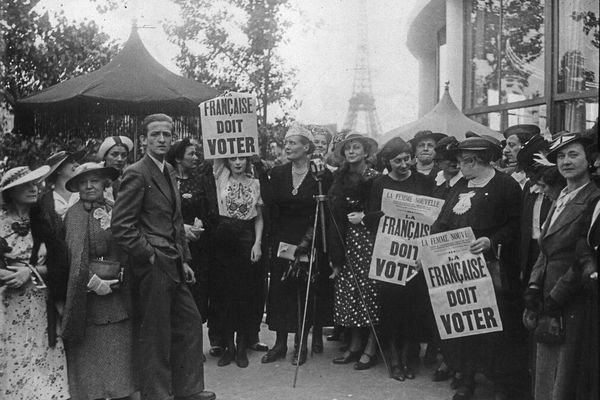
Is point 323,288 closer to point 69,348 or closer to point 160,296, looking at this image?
point 160,296

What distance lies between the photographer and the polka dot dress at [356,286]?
19.4 feet

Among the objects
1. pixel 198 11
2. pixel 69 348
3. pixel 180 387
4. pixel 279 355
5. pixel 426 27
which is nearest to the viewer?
pixel 69 348

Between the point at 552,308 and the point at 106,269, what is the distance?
293 cm

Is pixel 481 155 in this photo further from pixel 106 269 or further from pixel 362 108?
pixel 362 108

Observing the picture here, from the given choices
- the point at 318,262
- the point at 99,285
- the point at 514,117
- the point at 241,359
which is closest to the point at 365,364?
the point at 318,262

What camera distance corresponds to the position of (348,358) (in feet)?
19.7

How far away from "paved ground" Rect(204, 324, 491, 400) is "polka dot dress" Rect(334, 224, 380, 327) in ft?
1.48

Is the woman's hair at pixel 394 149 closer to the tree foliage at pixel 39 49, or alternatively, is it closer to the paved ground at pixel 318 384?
the paved ground at pixel 318 384

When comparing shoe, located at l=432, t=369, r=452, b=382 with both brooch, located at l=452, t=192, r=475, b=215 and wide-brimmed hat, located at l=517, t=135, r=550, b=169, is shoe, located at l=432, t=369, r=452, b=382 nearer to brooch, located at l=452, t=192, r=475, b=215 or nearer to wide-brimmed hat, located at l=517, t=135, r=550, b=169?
brooch, located at l=452, t=192, r=475, b=215

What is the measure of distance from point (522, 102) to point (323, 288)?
5987 millimetres

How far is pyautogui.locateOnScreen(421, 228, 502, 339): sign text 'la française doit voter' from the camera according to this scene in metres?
4.72

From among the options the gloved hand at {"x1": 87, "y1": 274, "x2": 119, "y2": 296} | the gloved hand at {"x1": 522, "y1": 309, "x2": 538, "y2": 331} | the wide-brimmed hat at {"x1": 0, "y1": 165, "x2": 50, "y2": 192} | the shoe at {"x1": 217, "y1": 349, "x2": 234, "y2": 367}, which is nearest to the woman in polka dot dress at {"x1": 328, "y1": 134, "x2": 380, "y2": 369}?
the shoe at {"x1": 217, "y1": 349, "x2": 234, "y2": 367}

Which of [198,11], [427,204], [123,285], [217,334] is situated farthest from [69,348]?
[198,11]

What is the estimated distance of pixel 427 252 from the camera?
A: 5.02m
